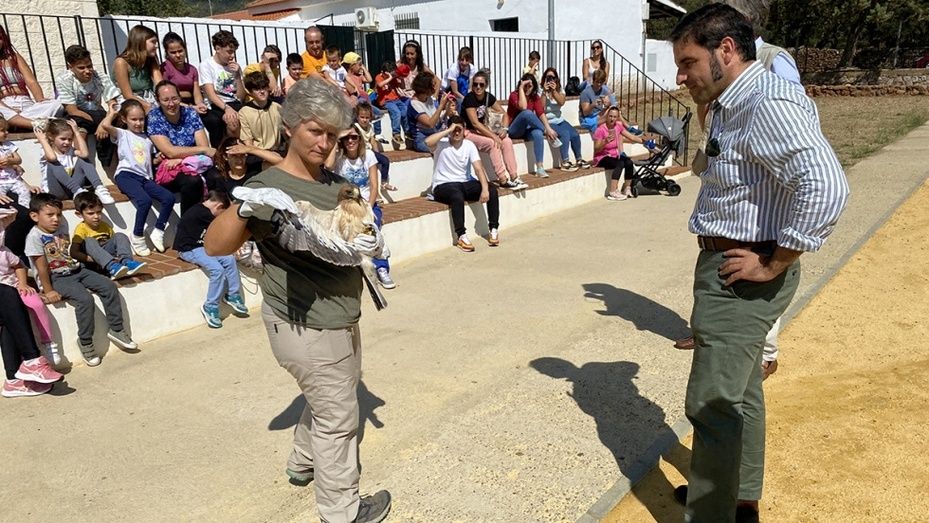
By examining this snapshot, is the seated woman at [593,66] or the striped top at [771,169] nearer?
the striped top at [771,169]

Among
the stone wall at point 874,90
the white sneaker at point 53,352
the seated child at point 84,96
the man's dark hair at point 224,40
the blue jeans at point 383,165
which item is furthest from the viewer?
the stone wall at point 874,90

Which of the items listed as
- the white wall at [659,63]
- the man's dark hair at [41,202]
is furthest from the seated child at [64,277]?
the white wall at [659,63]

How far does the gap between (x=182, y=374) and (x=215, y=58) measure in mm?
4354

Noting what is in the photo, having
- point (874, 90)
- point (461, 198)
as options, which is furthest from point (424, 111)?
point (874, 90)

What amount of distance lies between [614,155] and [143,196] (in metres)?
7.44

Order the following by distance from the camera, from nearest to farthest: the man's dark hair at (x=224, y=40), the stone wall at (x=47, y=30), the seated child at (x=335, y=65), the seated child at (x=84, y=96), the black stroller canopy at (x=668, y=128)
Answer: the seated child at (x=84, y=96)
the man's dark hair at (x=224, y=40)
the stone wall at (x=47, y=30)
the seated child at (x=335, y=65)
the black stroller canopy at (x=668, y=128)

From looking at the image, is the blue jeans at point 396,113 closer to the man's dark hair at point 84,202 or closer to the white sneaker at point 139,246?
the white sneaker at point 139,246

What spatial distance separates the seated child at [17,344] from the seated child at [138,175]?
159 cm

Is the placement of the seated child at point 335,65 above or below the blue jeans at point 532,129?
above

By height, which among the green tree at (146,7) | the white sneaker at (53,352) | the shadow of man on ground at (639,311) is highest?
the green tree at (146,7)

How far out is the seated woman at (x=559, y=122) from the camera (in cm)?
1086

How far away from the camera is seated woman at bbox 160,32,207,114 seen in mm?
7066

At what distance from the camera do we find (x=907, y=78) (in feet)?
89.7

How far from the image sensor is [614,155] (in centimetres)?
1089
